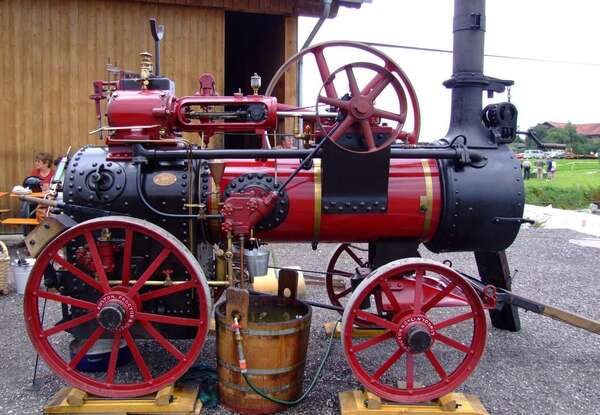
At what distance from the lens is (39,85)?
8.09 metres

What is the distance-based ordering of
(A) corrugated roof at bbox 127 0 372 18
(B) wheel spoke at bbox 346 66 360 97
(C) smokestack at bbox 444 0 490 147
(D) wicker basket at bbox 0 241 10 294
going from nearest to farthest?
(B) wheel spoke at bbox 346 66 360 97
(C) smokestack at bbox 444 0 490 147
(D) wicker basket at bbox 0 241 10 294
(A) corrugated roof at bbox 127 0 372 18

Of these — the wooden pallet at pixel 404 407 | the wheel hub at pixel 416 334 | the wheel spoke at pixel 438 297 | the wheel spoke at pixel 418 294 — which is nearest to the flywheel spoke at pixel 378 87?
the wheel spoke at pixel 418 294

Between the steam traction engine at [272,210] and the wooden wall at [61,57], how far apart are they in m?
5.14

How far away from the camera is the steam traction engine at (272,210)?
3150 millimetres

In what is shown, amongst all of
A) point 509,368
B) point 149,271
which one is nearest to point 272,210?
point 149,271

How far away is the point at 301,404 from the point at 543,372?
188 centimetres

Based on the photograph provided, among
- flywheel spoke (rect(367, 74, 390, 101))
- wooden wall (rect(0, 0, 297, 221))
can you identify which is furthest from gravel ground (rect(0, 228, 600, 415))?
wooden wall (rect(0, 0, 297, 221))

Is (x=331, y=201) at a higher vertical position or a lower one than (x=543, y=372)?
higher

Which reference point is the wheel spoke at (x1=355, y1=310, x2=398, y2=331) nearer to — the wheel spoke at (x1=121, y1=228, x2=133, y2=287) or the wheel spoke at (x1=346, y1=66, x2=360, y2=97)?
the wheel spoke at (x1=346, y1=66, x2=360, y2=97)

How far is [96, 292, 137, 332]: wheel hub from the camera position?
3084mm

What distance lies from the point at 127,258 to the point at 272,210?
926mm

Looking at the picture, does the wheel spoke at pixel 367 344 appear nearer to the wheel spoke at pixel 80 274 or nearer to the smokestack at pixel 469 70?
the smokestack at pixel 469 70

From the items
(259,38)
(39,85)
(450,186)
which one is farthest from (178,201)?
(259,38)

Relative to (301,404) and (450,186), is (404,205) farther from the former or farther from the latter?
(301,404)
